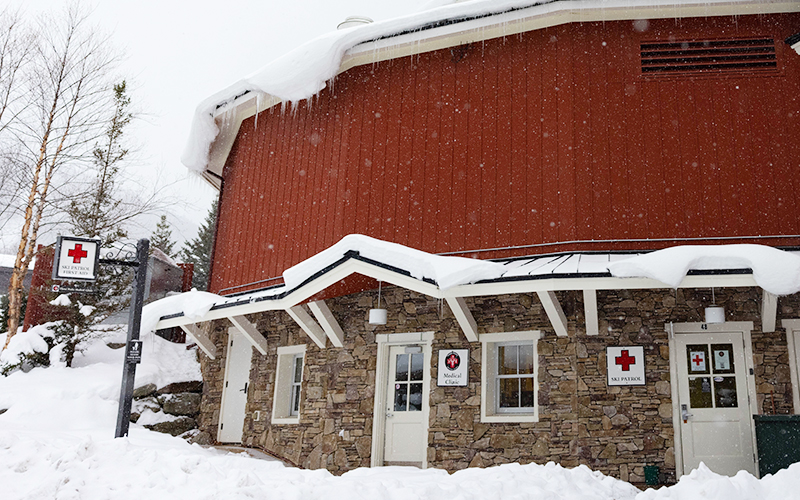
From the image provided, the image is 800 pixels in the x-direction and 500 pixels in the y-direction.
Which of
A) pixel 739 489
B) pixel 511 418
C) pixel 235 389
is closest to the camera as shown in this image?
pixel 739 489

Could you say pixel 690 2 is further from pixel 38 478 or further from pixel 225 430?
pixel 225 430

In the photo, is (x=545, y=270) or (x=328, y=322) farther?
(x=328, y=322)

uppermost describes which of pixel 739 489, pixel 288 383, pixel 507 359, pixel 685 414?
pixel 507 359

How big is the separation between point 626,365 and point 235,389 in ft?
21.2

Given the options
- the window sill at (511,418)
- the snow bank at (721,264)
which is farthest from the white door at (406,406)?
the snow bank at (721,264)

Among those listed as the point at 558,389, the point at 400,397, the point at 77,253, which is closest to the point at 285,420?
the point at 400,397

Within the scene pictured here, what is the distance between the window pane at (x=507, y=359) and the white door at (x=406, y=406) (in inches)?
37.5

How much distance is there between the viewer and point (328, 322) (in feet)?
29.3

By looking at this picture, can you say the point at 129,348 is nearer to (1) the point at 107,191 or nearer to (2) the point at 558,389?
(2) the point at 558,389

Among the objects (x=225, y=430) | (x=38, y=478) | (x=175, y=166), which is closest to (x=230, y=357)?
(x=225, y=430)

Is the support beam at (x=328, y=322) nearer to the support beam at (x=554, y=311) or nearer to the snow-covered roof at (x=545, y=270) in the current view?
the snow-covered roof at (x=545, y=270)

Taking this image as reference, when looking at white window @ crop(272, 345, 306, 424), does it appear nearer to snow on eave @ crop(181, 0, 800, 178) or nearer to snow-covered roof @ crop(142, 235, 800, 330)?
snow-covered roof @ crop(142, 235, 800, 330)

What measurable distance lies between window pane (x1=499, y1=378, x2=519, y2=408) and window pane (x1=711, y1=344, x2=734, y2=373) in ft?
7.23

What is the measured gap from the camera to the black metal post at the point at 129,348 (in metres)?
7.91
